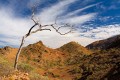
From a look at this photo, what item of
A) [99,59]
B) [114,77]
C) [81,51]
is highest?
[81,51]

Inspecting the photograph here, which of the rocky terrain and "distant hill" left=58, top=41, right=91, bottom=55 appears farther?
"distant hill" left=58, top=41, right=91, bottom=55

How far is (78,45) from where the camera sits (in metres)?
81.6

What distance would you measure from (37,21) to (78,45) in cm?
6044

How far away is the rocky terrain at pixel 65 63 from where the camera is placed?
29088 mm

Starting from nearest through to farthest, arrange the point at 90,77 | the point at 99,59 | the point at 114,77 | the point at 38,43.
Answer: the point at 114,77 < the point at 90,77 < the point at 99,59 < the point at 38,43

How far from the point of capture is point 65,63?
59.8 meters

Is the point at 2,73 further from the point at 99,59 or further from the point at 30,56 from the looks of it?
the point at 30,56

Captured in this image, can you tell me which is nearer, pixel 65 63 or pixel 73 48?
pixel 65 63

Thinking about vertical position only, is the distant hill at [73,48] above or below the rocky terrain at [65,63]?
above

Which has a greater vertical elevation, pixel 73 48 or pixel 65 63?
pixel 73 48

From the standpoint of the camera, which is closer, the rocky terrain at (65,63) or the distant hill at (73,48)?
the rocky terrain at (65,63)

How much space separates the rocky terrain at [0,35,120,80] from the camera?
2909 cm

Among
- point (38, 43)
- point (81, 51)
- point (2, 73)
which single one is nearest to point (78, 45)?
point (81, 51)

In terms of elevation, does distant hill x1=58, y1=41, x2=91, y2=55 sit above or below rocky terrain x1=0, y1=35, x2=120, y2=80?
above
